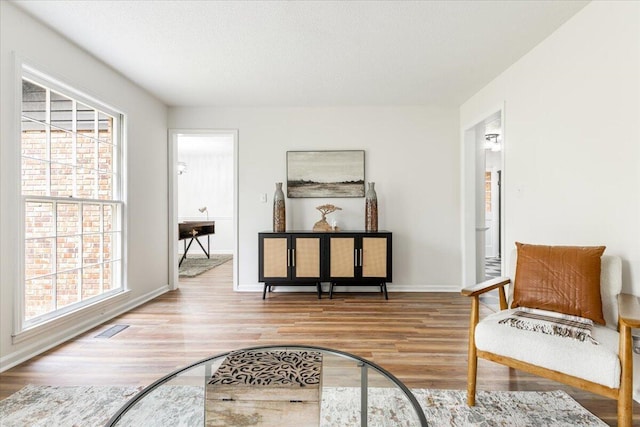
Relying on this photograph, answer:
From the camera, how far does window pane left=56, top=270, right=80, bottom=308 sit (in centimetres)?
254

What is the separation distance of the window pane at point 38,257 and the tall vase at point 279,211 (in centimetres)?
208

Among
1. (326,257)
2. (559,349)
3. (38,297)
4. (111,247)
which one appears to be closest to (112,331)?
(38,297)

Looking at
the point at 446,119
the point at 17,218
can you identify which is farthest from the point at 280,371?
the point at 446,119

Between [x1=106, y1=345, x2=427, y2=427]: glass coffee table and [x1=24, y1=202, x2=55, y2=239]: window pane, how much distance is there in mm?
1842

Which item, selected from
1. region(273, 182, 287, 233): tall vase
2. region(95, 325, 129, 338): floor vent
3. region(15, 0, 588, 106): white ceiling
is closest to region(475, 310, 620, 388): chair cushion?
region(15, 0, 588, 106): white ceiling

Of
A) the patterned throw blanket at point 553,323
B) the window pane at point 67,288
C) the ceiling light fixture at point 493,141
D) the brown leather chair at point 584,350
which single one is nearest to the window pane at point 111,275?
the window pane at point 67,288

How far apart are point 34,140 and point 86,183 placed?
1.94 ft

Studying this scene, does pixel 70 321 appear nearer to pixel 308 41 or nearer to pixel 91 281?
pixel 91 281

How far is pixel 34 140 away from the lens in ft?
7.64

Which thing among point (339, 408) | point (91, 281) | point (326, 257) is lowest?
point (339, 408)

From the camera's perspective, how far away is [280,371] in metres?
1.13

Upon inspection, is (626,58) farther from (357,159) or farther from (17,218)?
(17,218)

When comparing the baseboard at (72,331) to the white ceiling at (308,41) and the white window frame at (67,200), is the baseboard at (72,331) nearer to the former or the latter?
the white window frame at (67,200)

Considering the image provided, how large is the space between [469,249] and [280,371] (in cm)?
344
